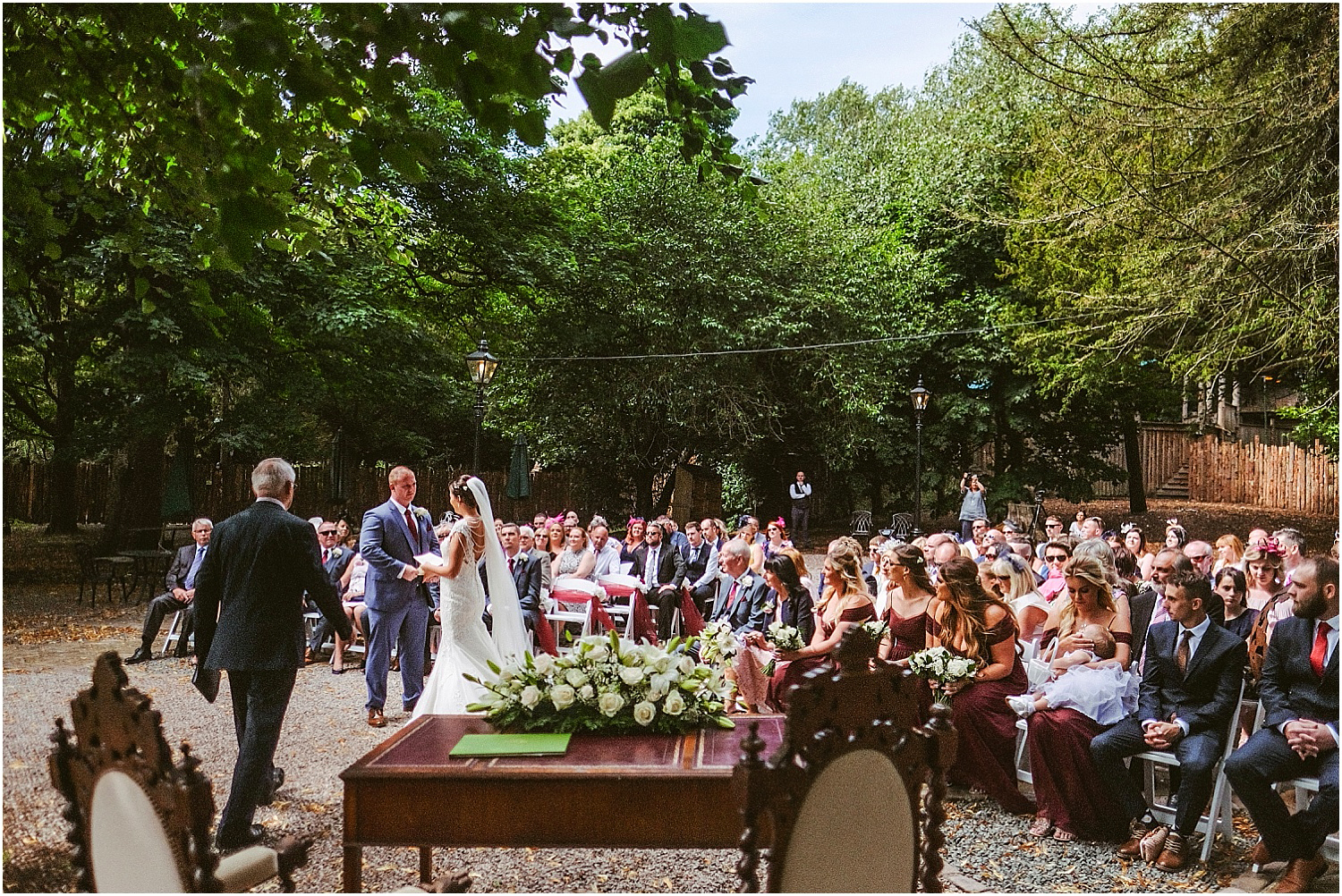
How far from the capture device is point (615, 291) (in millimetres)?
22234

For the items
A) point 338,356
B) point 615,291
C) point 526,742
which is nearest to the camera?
point 526,742

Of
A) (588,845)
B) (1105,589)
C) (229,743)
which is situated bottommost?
(229,743)

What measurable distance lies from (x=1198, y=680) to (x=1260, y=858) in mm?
902

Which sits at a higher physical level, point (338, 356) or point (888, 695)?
point (338, 356)

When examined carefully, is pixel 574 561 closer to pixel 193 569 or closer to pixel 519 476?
pixel 193 569

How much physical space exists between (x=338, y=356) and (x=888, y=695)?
1712 cm

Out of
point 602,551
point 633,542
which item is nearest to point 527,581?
point 602,551

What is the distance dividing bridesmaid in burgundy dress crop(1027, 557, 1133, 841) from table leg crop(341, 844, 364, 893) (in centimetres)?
383

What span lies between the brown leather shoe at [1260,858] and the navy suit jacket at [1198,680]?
1.79ft

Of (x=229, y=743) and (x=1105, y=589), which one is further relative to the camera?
(x=229, y=743)

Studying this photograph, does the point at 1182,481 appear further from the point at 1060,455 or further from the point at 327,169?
the point at 327,169

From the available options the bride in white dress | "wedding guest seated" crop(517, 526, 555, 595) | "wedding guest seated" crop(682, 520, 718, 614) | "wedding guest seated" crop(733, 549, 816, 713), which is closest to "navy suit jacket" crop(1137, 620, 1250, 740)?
"wedding guest seated" crop(733, 549, 816, 713)

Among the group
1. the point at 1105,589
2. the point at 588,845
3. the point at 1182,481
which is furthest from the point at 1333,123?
the point at 1182,481

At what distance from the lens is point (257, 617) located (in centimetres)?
498
